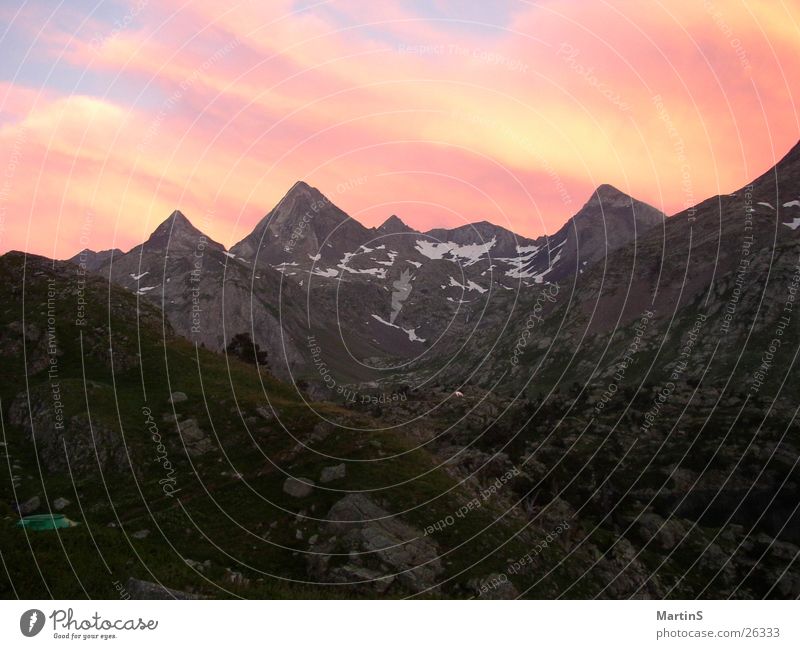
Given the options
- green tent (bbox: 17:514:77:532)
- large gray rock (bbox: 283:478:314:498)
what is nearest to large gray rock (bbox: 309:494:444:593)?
large gray rock (bbox: 283:478:314:498)

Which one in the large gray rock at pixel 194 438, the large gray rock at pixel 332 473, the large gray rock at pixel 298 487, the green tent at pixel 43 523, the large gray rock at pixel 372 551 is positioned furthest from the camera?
the large gray rock at pixel 194 438

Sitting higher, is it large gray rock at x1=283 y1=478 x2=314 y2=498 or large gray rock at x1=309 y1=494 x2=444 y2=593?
large gray rock at x1=283 y1=478 x2=314 y2=498

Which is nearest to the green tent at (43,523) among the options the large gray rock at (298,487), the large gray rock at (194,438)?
the large gray rock at (298,487)

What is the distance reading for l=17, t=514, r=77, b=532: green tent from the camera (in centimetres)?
3111

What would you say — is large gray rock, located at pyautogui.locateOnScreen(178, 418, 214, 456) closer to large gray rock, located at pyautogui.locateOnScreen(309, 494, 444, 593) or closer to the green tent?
large gray rock, located at pyautogui.locateOnScreen(309, 494, 444, 593)

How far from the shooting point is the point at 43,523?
32562mm

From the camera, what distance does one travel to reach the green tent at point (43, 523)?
31109 mm

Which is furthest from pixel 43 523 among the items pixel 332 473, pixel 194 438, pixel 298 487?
pixel 332 473

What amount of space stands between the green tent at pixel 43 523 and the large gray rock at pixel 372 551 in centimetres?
1287

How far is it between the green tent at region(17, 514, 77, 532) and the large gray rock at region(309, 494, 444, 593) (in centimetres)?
1287

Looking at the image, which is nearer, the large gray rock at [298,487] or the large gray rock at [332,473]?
the large gray rock at [298,487]

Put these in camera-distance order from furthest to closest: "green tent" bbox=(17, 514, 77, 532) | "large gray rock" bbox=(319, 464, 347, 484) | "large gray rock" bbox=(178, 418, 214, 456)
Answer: "large gray rock" bbox=(178, 418, 214, 456) → "large gray rock" bbox=(319, 464, 347, 484) → "green tent" bbox=(17, 514, 77, 532)

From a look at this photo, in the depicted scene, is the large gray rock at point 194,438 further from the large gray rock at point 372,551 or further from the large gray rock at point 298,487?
the large gray rock at point 372,551

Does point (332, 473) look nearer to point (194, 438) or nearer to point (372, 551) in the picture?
point (372, 551)
